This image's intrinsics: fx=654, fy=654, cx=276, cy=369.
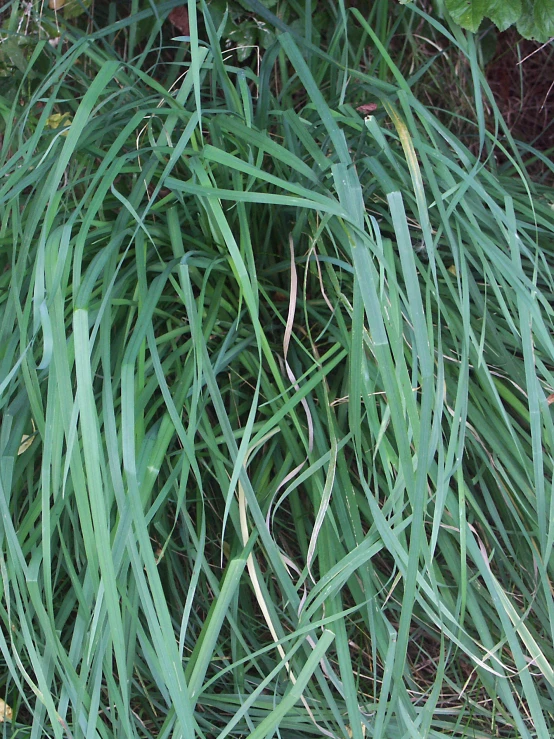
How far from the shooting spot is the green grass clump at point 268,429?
0.66m

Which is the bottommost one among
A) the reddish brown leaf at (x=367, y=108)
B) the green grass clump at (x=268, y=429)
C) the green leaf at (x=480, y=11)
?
the green grass clump at (x=268, y=429)

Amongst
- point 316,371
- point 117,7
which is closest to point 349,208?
point 316,371

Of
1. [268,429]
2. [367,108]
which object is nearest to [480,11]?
[367,108]

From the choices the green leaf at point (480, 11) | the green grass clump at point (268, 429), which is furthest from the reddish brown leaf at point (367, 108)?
the green leaf at point (480, 11)

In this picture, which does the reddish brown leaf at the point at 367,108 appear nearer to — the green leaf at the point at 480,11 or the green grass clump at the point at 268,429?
the green grass clump at the point at 268,429

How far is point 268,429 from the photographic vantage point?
757 millimetres

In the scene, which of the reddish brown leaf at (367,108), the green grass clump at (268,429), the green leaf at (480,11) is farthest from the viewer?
the reddish brown leaf at (367,108)

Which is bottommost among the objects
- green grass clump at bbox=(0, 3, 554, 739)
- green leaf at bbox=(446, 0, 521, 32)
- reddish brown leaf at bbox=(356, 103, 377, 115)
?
green grass clump at bbox=(0, 3, 554, 739)

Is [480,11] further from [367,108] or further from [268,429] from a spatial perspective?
[268,429]

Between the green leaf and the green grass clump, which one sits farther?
the green leaf

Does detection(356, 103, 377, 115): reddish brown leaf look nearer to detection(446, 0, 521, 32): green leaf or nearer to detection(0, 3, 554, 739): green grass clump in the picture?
detection(0, 3, 554, 739): green grass clump

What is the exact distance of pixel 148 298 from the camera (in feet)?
2.39

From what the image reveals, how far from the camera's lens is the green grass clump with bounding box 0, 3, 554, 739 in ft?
2.17

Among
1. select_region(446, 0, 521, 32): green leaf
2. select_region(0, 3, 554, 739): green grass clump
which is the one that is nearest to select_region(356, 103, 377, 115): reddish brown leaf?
select_region(0, 3, 554, 739): green grass clump
